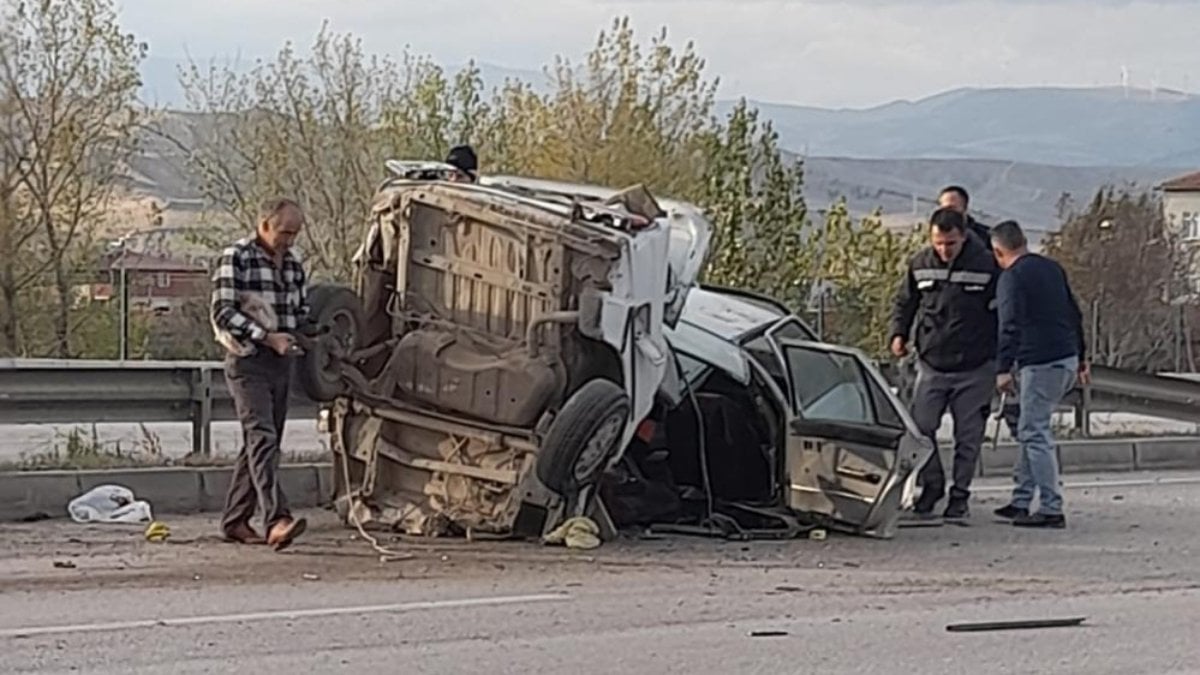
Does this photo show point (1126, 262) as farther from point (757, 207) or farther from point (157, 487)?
point (157, 487)

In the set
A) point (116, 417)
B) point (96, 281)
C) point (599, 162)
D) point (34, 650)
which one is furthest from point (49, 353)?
point (34, 650)

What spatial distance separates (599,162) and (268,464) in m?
19.8

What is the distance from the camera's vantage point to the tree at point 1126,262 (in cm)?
4381

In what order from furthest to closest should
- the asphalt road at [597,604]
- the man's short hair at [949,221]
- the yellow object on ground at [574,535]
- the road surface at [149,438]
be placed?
1. the road surface at [149,438]
2. the man's short hair at [949,221]
3. the yellow object on ground at [574,535]
4. the asphalt road at [597,604]

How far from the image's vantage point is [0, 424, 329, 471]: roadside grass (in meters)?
12.1

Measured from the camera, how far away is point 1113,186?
57438mm

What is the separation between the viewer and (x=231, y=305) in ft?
32.6

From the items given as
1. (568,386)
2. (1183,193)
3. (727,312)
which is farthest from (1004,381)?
(1183,193)

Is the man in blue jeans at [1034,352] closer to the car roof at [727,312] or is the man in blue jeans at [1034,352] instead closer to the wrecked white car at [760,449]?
the wrecked white car at [760,449]

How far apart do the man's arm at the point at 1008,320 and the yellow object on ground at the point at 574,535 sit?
3.03 meters

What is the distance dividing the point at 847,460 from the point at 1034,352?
169cm

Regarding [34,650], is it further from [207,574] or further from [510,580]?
[510,580]

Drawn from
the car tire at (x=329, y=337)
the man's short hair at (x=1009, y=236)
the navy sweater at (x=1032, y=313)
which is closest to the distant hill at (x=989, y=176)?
the man's short hair at (x=1009, y=236)

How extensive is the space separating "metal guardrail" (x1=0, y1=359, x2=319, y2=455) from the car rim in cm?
281
